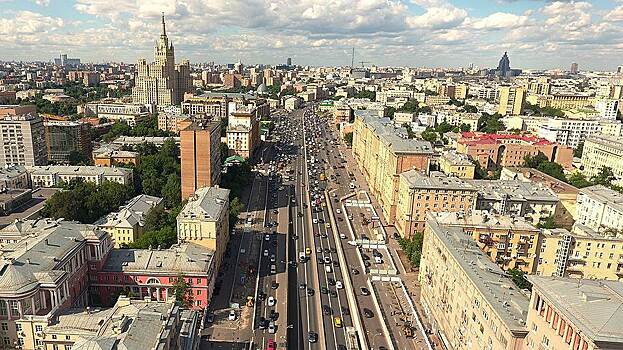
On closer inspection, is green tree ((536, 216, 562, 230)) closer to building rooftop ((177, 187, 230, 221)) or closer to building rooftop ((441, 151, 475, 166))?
→ building rooftop ((441, 151, 475, 166))

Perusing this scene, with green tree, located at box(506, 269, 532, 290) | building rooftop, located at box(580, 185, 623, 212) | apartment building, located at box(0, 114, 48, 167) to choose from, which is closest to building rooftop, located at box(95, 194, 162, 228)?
apartment building, located at box(0, 114, 48, 167)

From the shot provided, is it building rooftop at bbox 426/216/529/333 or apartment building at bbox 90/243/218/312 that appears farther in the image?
apartment building at bbox 90/243/218/312

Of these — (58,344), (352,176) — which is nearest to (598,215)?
(352,176)

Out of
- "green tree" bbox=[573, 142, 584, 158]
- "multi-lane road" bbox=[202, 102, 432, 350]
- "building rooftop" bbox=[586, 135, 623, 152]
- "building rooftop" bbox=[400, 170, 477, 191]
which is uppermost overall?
"building rooftop" bbox=[586, 135, 623, 152]

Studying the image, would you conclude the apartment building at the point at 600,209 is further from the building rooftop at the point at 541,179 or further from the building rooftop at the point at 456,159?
the building rooftop at the point at 456,159

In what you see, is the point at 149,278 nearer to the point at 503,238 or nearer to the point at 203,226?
the point at 203,226

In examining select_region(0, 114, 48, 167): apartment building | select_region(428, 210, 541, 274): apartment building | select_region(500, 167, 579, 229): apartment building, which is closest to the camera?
select_region(428, 210, 541, 274): apartment building
